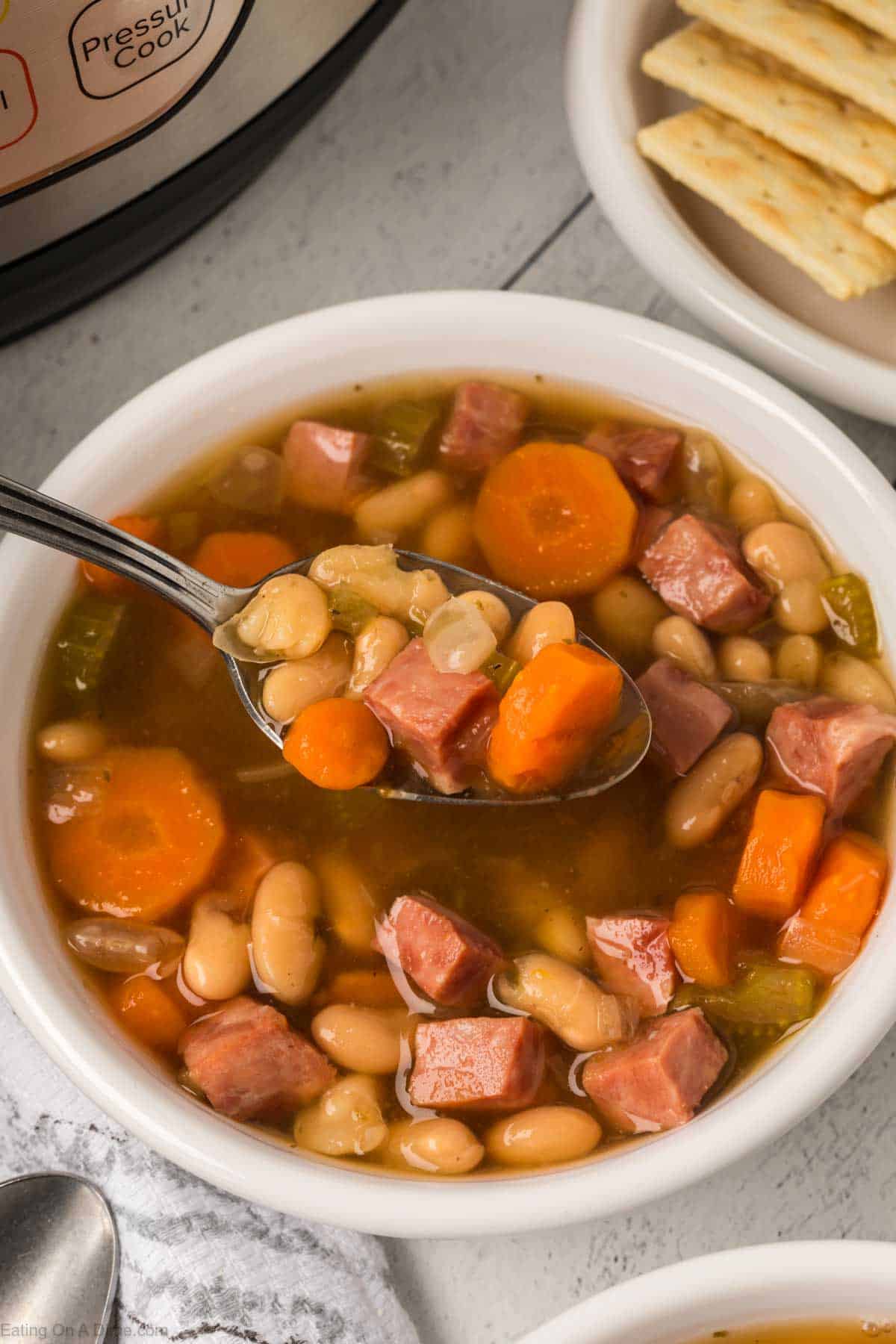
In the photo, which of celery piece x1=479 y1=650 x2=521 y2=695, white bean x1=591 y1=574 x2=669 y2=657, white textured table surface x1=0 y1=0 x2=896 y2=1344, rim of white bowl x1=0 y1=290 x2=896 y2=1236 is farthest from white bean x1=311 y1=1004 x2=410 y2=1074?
white textured table surface x1=0 y1=0 x2=896 y2=1344

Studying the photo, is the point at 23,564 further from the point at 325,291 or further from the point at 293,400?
the point at 325,291

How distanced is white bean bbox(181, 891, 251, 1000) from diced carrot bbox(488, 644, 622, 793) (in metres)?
0.31

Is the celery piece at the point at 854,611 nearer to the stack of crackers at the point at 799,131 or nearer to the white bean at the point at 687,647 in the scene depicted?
the white bean at the point at 687,647

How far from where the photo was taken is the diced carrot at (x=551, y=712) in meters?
1.34

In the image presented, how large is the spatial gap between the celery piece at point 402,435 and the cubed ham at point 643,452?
187 millimetres

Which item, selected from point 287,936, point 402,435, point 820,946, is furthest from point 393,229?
point 820,946

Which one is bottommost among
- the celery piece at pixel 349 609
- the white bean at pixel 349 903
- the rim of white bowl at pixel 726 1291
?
the rim of white bowl at pixel 726 1291

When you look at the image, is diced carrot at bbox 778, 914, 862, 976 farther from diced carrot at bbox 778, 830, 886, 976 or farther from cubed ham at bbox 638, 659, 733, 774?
cubed ham at bbox 638, 659, 733, 774

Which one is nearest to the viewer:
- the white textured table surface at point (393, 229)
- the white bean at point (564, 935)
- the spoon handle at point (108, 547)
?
the spoon handle at point (108, 547)

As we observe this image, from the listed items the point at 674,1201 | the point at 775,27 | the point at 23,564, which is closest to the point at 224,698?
the point at 23,564

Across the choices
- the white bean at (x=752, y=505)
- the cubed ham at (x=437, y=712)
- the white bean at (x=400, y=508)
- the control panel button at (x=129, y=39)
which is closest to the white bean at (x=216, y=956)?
the cubed ham at (x=437, y=712)

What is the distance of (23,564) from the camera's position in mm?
1423

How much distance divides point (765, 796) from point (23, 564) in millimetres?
789

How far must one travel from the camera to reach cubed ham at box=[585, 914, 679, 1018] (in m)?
1.41
